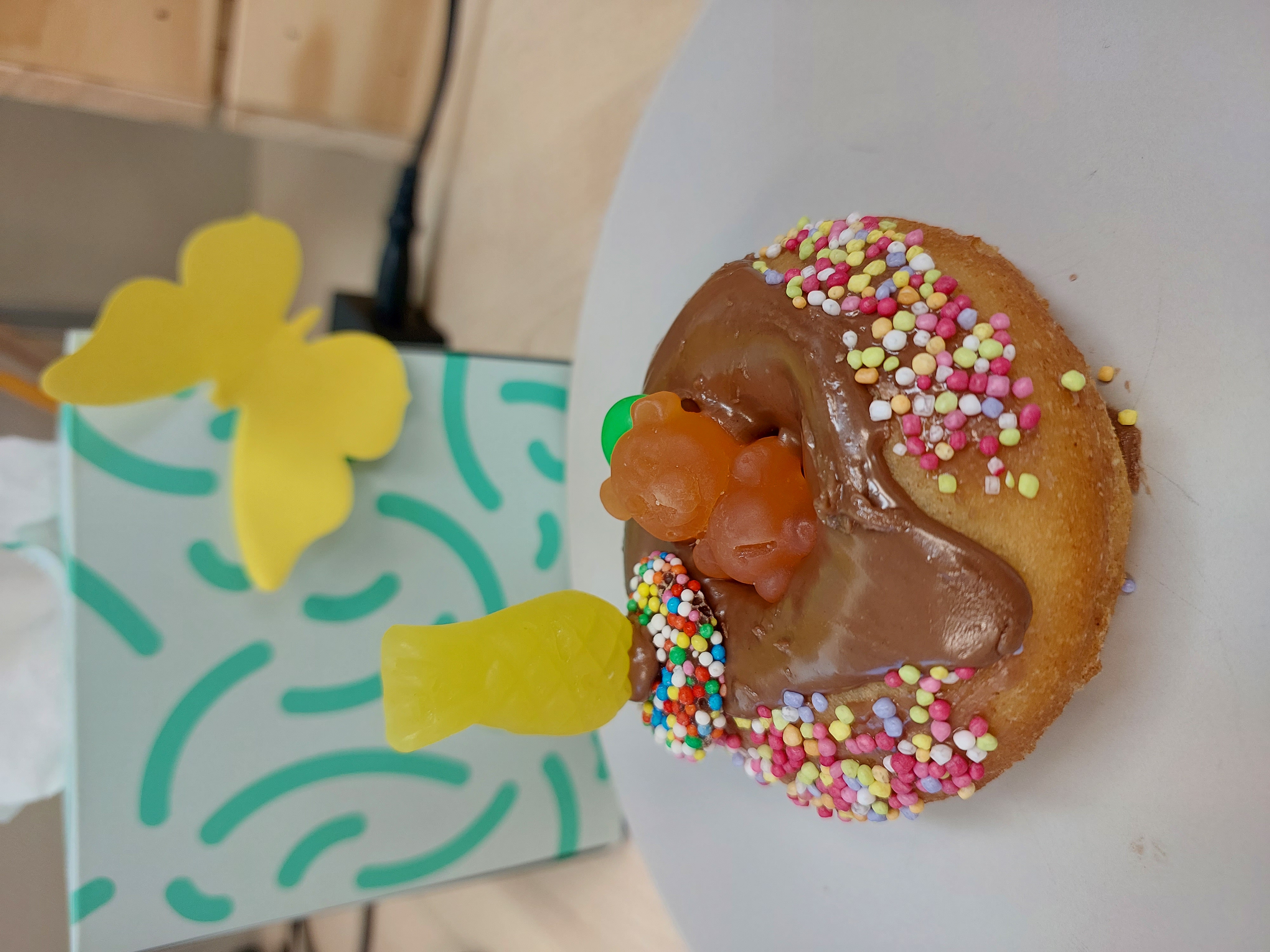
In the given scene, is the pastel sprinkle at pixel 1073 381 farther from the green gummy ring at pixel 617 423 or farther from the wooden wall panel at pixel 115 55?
the wooden wall panel at pixel 115 55

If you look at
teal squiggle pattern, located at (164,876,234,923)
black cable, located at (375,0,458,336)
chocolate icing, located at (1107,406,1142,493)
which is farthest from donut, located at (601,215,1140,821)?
black cable, located at (375,0,458,336)

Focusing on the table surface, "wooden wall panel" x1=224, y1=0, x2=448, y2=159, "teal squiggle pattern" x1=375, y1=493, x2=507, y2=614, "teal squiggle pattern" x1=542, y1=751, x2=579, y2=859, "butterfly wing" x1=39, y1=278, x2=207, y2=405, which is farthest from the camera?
"wooden wall panel" x1=224, y1=0, x2=448, y2=159

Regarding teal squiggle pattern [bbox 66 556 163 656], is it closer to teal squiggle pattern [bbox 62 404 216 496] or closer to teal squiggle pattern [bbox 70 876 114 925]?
teal squiggle pattern [bbox 62 404 216 496]

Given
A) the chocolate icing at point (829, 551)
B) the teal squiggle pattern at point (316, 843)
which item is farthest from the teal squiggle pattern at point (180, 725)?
the chocolate icing at point (829, 551)

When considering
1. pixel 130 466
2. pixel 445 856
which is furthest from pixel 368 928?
pixel 130 466

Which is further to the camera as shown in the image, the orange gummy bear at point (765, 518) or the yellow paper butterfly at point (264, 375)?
the yellow paper butterfly at point (264, 375)

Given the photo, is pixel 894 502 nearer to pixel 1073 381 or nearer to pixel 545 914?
pixel 1073 381
